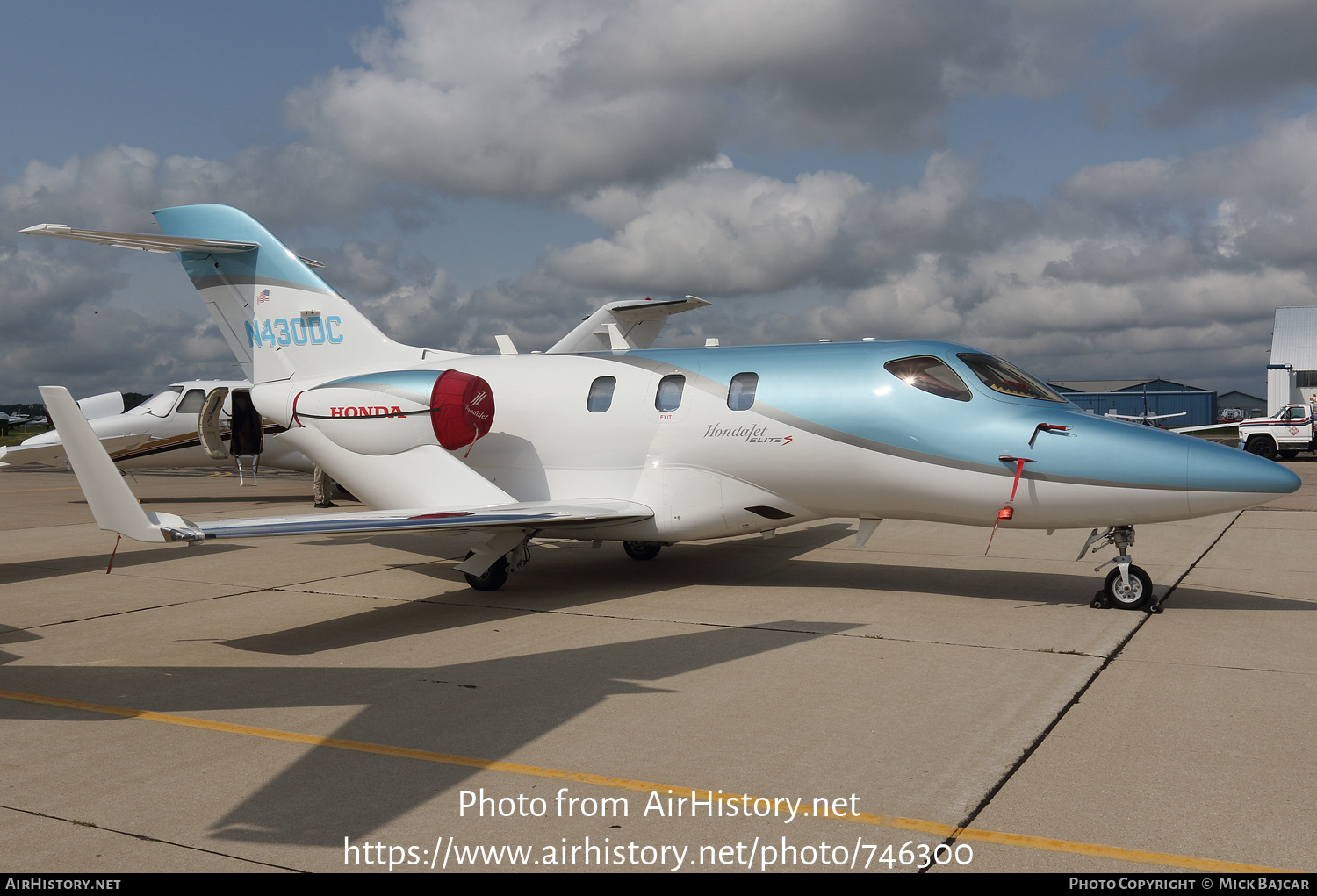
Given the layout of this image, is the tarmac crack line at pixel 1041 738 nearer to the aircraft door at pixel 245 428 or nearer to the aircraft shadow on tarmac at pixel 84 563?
the aircraft shadow on tarmac at pixel 84 563

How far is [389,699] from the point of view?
597 cm

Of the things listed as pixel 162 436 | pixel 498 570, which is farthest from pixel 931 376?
pixel 162 436

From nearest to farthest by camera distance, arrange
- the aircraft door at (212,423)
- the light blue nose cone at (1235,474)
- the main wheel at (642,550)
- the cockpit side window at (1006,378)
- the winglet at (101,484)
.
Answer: the winglet at (101,484)
the light blue nose cone at (1235,474)
the cockpit side window at (1006,378)
the main wheel at (642,550)
the aircraft door at (212,423)

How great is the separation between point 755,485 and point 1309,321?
57.0m

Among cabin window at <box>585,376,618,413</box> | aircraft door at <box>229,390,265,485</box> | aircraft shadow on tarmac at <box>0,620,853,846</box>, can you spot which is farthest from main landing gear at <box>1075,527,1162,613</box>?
aircraft door at <box>229,390,265,485</box>

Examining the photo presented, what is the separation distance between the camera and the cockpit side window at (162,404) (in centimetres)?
2009

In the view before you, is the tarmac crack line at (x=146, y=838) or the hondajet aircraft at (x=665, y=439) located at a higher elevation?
the hondajet aircraft at (x=665, y=439)

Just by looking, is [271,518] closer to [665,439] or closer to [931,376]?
[665,439]

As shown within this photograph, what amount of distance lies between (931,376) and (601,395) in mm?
3490

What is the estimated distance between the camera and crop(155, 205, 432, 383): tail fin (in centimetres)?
1202

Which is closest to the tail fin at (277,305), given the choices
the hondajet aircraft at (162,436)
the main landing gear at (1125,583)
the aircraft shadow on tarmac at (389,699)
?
the aircraft shadow on tarmac at (389,699)

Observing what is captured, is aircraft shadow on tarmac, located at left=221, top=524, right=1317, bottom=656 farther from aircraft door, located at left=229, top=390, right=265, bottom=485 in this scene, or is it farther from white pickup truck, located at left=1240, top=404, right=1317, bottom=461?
white pickup truck, located at left=1240, top=404, right=1317, bottom=461

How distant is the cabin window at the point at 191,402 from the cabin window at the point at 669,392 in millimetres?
14099

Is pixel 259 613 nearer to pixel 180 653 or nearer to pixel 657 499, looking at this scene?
pixel 180 653
